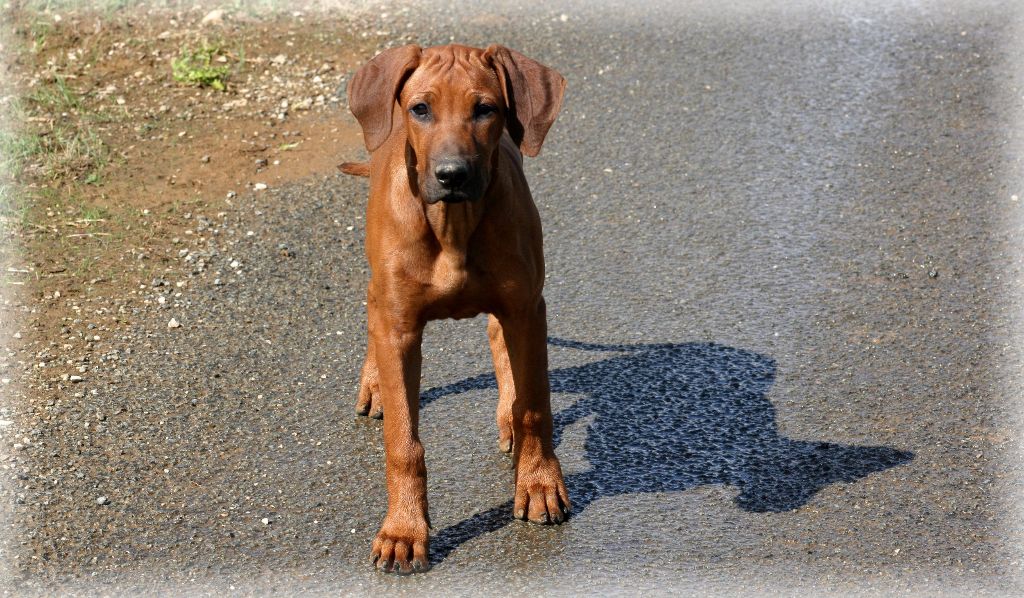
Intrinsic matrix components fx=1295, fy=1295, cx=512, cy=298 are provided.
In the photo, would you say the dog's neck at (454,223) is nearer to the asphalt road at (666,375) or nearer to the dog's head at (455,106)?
the dog's head at (455,106)

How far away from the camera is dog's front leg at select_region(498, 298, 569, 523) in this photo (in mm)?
4820

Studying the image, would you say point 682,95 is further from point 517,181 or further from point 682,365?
point 517,181

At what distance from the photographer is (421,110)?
14.4 feet

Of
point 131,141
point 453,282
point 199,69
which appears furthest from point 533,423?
point 199,69

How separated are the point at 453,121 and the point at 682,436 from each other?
195cm

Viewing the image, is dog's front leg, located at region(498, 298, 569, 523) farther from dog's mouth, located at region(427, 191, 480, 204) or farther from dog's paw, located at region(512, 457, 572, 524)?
dog's mouth, located at region(427, 191, 480, 204)


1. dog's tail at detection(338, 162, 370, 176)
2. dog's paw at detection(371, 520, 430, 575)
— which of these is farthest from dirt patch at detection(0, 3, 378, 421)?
dog's paw at detection(371, 520, 430, 575)

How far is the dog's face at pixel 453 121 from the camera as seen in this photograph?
426cm

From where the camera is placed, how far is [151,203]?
7.56 meters

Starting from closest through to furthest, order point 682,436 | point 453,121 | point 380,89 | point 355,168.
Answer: point 453,121, point 380,89, point 682,436, point 355,168

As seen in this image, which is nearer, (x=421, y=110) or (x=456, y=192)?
(x=456, y=192)

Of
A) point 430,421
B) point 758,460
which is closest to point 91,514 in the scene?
point 430,421

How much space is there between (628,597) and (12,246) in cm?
430

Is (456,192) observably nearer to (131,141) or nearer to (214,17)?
(131,141)
